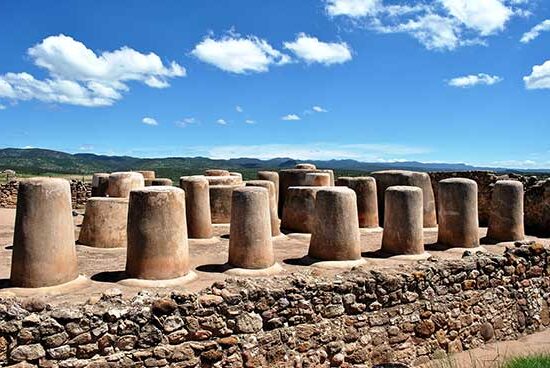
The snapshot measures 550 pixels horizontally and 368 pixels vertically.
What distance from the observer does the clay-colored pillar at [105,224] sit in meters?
13.5

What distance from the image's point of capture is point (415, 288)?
29.8ft

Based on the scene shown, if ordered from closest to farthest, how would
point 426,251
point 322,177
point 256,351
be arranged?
point 256,351 → point 426,251 → point 322,177

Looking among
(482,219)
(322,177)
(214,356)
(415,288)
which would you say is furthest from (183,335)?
(482,219)

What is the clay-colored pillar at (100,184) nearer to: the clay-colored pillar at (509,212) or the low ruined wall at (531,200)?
the clay-colored pillar at (509,212)

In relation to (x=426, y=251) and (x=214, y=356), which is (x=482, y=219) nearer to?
(x=426, y=251)

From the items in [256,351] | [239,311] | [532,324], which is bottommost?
[532,324]

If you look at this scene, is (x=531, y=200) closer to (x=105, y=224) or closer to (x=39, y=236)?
(x=105, y=224)

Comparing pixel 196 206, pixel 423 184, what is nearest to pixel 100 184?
pixel 196 206

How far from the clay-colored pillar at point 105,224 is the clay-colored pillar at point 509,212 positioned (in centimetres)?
1125

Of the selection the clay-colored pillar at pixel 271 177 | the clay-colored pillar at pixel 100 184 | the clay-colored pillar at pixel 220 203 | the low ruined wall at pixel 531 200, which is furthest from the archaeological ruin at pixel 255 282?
the low ruined wall at pixel 531 200

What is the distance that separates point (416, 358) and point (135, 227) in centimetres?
594

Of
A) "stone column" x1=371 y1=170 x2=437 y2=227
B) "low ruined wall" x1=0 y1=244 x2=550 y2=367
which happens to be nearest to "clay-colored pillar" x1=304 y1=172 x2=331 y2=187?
"stone column" x1=371 y1=170 x2=437 y2=227

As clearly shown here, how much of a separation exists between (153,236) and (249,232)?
2.24 meters

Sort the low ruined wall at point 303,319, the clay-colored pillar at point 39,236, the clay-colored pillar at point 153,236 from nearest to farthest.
A: the low ruined wall at point 303,319, the clay-colored pillar at point 39,236, the clay-colored pillar at point 153,236
